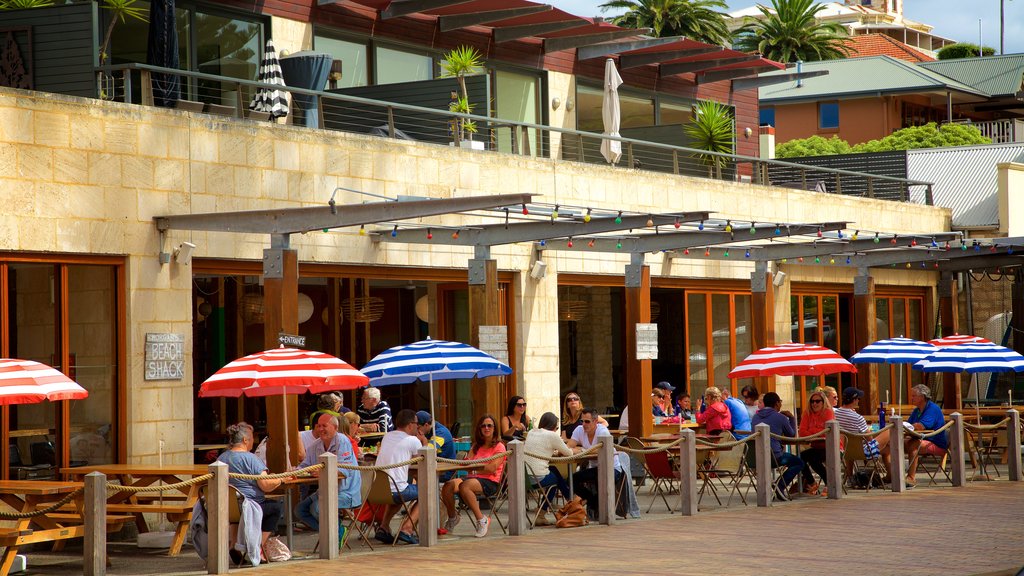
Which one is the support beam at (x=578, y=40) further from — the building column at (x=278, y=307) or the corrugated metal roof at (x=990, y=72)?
the corrugated metal roof at (x=990, y=72)

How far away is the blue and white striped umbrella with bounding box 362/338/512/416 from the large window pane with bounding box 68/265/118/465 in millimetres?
2615

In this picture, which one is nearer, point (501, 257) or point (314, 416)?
point (314, 416)

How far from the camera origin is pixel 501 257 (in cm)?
1956

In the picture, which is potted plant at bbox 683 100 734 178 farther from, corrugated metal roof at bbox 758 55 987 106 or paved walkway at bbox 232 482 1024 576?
corrugated metal roof at bbox 758 55 987 106

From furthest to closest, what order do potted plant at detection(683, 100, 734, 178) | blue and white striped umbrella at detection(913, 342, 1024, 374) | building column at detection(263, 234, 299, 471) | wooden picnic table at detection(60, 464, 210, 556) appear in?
potted plant at detection(683, 100, 734, 178)
blue and white striped umbrella at detection(913, 342, 1024, 374)
building column at detection(263, 234, 299, 471)
wooden picnic table at detection(60, 464, 210, 556)

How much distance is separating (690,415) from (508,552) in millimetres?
9482

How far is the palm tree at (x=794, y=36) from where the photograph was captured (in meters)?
77.1

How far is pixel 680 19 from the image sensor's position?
A: 210 feet

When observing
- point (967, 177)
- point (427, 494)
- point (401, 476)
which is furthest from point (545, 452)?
point (967, 177)

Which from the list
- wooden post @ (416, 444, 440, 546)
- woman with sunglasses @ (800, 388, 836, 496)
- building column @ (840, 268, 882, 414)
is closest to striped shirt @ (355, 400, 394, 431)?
wooden post @ (416, 444, 440, 546)

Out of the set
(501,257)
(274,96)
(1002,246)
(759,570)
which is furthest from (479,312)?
(1002,246)

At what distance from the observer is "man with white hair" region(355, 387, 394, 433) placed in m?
16.0

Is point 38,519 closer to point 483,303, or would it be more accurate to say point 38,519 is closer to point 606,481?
point 606,481

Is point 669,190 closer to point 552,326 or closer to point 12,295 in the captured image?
point 552,326
